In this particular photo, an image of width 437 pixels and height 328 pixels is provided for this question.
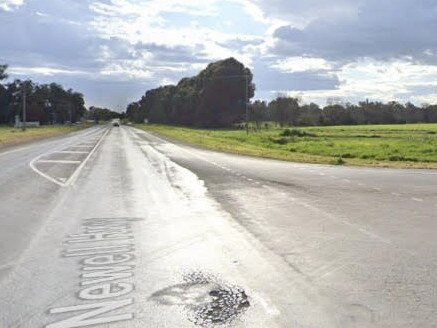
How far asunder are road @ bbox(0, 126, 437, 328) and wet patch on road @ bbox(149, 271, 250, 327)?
0.01m

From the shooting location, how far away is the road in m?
5.82

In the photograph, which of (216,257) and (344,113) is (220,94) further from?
(216,257)

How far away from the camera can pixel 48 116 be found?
186 m

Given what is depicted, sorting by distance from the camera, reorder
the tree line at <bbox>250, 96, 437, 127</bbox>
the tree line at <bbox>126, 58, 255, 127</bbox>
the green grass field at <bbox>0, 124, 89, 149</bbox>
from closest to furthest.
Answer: the green grass field at <bbox>0, 124, 89, 149</bbox>, the tree line at <bbox>126, 58, 255, 127</bbox>, the tree line at <bbox>250, 96, 437, 127</bbox>

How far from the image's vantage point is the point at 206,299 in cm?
624

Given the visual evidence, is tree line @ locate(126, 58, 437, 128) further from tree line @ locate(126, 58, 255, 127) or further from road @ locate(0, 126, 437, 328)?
Result: road @ locate(0, 126, 437, 328)

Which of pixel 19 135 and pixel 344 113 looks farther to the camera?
pixel 344 113

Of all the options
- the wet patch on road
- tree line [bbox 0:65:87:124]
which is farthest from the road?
tree line [bbox 0:65:87:124]

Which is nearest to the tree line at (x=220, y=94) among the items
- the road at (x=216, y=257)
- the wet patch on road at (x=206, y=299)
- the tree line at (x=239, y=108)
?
the tree line at (x=239, y=108)

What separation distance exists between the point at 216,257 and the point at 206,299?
195 cm

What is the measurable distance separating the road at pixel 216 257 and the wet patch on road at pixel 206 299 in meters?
0.01

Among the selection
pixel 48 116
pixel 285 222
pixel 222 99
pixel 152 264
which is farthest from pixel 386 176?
pixel 48 116

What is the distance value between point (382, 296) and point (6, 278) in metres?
4.01

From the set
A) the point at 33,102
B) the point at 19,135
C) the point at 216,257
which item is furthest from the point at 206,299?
the point at 33,102
